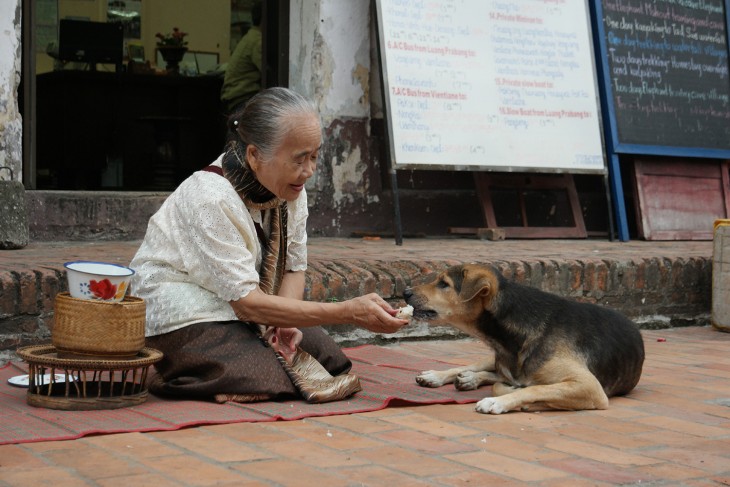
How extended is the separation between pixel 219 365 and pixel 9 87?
3.03m

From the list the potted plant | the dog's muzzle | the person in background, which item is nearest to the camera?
the dog's muzzle

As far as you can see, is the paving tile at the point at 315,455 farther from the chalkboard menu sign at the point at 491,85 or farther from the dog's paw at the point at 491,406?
the chalkboard menu sign at the point at 491,85

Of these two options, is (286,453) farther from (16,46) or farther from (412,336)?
(16,46)

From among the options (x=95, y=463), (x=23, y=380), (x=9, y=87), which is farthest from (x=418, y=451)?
(x=9, y=87)

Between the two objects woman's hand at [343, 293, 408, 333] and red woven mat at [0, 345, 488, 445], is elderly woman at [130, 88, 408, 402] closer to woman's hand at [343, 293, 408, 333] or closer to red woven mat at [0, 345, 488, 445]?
woman's hand at [343, 293, 408, 333]

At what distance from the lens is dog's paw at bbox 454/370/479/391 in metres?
4.23

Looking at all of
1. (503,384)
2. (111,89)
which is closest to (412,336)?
(503,384)

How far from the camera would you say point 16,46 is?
603cm

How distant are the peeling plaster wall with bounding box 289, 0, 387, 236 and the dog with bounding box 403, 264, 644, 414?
3219mm

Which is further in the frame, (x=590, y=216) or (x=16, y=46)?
(x=590, y=216)

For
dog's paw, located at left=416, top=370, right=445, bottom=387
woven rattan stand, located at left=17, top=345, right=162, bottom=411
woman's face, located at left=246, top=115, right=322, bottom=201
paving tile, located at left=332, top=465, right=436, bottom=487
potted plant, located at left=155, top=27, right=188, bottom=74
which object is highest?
potted plant, located at left=155, top=27, right=188, bottom=74

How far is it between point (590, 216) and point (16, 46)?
479 cm

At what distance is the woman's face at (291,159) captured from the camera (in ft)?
12.4

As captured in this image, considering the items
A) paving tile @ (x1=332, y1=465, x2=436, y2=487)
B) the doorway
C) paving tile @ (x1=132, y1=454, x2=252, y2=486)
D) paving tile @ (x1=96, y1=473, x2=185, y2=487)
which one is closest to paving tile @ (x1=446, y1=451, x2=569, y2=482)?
paving tile @ (x1=332, y1=465, x2=436, y2=487)
